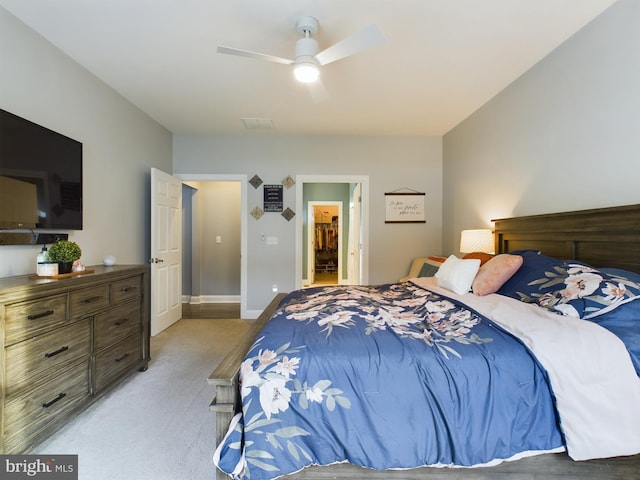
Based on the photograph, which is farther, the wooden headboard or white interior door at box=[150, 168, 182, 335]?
white interior door at box=[150, 168, 182, 335]

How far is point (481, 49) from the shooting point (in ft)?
7.59

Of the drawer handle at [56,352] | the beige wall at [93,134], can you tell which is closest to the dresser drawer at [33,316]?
the drawer handle at [56,352]

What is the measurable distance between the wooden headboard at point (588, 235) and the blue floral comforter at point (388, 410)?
1104 mm

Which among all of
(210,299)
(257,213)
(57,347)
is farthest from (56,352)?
(210,299)

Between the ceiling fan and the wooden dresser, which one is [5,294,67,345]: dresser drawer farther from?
the ceiling fan

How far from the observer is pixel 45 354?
168 cm

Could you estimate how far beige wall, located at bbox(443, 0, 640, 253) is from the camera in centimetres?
180

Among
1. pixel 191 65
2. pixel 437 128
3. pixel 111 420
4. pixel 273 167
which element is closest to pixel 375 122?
pixel 437 128

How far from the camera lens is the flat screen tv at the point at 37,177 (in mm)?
1812

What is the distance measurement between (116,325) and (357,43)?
2643 mm

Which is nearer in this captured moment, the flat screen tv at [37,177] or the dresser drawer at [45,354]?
the dresser drawer at [45,354]

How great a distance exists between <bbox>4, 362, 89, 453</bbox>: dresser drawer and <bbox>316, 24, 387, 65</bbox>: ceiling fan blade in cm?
262

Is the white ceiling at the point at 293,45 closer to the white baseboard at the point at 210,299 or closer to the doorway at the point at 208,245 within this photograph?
the doorway at the point at 208,245

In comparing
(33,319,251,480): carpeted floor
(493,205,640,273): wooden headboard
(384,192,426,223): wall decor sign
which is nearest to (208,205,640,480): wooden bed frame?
(493,205,640,273): wooden headboard
